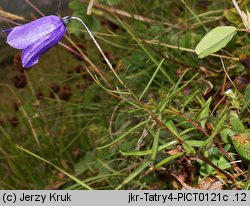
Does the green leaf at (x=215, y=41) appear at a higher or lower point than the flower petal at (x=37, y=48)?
Answer: lower

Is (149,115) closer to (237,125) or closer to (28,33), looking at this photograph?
(237,125)

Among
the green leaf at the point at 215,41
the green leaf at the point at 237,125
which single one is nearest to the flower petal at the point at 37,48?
the green leaf at the point at 215,41

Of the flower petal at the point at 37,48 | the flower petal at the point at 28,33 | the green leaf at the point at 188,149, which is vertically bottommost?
the green leaf at the point at 188,149

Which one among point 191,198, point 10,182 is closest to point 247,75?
point 191,198

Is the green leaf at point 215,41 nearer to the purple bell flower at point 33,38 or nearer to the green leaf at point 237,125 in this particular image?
the green leaf at point 237,125

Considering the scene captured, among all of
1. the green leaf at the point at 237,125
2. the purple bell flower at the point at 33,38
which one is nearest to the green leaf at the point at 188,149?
the green leaf at the point at 237,125

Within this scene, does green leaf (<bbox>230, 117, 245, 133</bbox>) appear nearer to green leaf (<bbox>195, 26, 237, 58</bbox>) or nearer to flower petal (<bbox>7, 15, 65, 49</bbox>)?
green leaf (<bbox>195, 26, 237, 58</bbox>)

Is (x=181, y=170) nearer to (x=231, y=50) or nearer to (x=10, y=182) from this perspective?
(x=231, y=50)

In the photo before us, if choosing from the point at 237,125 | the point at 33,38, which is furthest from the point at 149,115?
the point at 33,38
